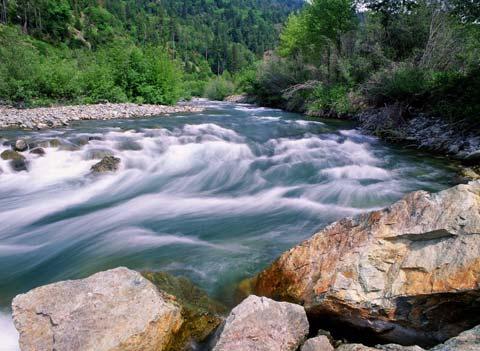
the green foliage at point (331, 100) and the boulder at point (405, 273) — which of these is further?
the green foliage at point (331, 100)

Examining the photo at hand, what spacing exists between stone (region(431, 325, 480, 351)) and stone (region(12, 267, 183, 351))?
194cm

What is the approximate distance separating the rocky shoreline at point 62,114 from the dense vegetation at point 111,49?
2.55 m

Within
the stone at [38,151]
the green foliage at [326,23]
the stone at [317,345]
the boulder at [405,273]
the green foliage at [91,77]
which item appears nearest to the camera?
the stone at [317,345]

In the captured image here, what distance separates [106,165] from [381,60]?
55.2ft

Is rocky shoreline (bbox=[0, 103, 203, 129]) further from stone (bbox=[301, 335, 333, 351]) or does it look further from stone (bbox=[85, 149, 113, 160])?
stone (bbox=[301, 335, 333, 351])

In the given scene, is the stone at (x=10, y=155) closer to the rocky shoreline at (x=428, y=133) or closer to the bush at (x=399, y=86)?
the rocky shoreline at (x=428, y=133)

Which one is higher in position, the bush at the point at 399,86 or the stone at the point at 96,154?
the bush at the point at 399,86

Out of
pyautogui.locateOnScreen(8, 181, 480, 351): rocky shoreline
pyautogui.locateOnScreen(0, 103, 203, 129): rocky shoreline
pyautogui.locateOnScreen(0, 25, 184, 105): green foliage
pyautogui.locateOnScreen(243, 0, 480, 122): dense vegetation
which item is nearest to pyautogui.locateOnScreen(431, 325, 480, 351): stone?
pyautogui.locateOnScreen(8, 181, 480, 351): rocky shoreline

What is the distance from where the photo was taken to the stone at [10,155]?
337 inches

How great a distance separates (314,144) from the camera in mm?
11852

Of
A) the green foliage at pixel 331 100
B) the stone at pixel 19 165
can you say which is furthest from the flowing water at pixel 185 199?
the green foliage at pixel 331 100

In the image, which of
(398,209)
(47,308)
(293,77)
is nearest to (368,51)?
(293,77)

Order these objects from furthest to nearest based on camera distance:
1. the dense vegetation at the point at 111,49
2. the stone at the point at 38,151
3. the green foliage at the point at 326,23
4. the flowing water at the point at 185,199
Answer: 1. the green foliage at the point at 326,23
2. the dense vegetation at the point at 111,49
3. the stone at the point at 38,151
4. the flowing water at the point at 185,199

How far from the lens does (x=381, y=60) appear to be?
19.5m
